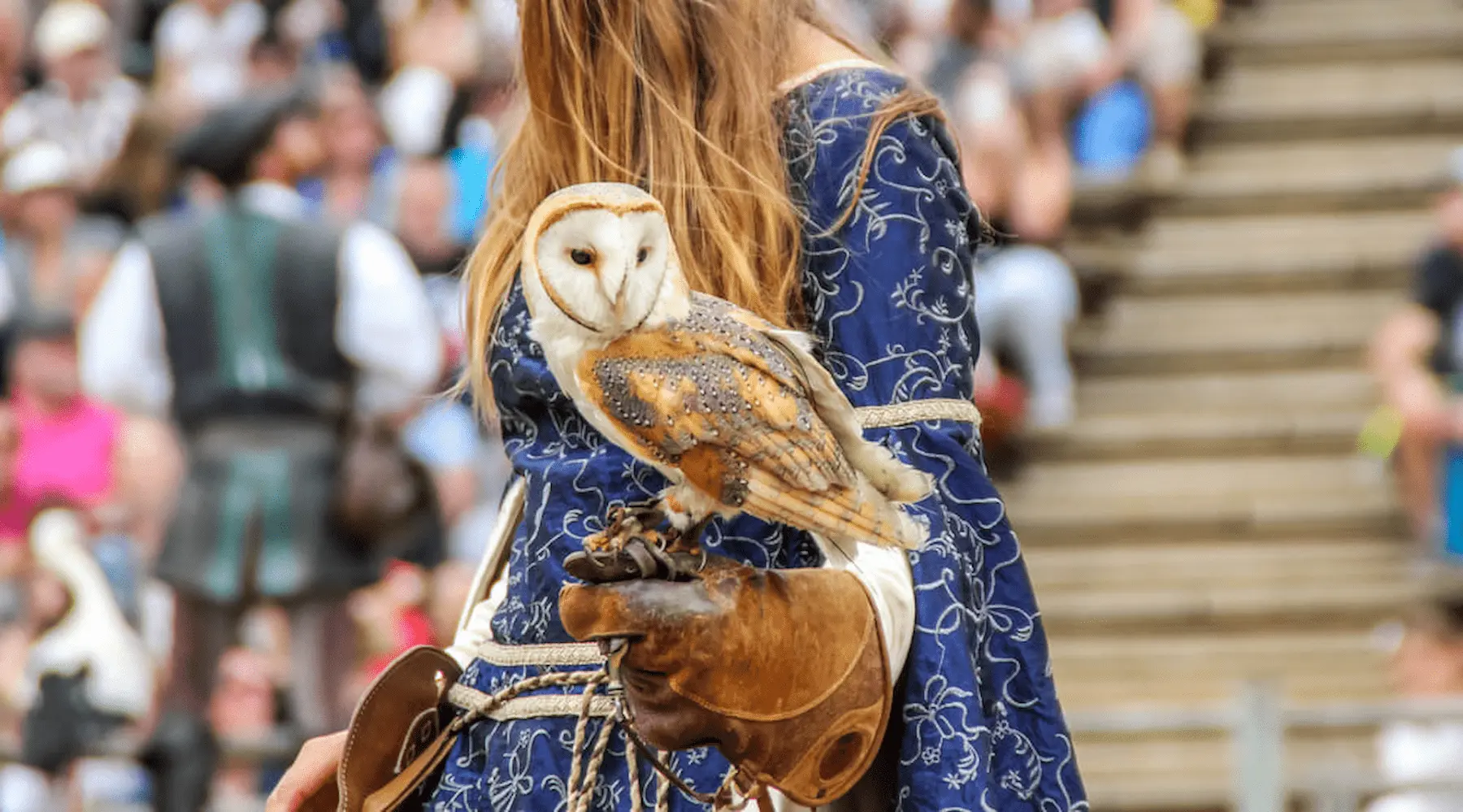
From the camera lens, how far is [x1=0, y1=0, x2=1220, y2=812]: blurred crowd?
557 cm

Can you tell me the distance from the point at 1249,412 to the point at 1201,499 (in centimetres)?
50

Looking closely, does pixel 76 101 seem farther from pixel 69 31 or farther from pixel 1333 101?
pixel 1333 101

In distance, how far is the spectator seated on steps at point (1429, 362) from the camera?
23.6ft

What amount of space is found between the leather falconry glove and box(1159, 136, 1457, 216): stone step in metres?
7.73

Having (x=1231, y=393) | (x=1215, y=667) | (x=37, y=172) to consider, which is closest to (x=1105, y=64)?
(x=1231, y=393)

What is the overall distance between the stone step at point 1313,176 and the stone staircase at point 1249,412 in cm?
1

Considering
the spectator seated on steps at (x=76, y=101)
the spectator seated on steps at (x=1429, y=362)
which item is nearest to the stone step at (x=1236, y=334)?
the spectator seated on steps at (x=1429, y=362)

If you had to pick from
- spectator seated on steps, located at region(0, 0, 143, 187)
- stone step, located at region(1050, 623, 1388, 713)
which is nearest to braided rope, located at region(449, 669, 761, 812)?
stone step, located at region(1050, 623, 1388, 713)

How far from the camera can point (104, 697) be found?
5.46 m

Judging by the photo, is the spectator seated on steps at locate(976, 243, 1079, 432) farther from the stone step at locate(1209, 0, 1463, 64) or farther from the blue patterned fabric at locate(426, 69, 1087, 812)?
the blue patterned fabric at locate(426, 69, 1087, 812)

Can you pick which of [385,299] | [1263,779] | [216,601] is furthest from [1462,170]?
[216,601]

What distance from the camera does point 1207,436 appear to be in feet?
27.3

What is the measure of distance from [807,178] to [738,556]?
34 cm

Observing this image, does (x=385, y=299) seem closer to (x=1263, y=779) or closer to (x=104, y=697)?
(x=104, y=697)
